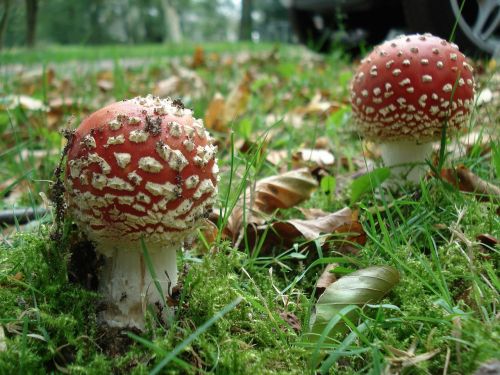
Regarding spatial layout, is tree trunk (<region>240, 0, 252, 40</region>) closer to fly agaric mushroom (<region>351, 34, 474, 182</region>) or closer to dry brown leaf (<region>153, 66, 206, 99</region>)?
dry brown leaf (<region>153, 66, 206, 99</region>)

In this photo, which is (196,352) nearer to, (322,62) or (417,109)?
(417,109)

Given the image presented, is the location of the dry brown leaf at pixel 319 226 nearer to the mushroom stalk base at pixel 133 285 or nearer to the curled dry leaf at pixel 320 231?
the curled dry leaf at pixel 320 231

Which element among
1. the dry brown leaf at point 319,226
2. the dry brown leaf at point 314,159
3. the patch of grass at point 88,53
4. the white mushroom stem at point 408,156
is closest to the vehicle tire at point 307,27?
the patch of grass at point 88,53

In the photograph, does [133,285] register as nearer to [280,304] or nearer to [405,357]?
[280,304]

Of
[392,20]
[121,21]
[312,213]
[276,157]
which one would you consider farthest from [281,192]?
[121,21]

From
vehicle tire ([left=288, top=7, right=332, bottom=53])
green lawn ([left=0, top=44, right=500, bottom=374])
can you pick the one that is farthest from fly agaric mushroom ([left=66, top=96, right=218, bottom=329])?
vehicle tire ([left=288, top=7, right=332, bottom=53])

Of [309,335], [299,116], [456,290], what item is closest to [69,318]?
[309,335]
